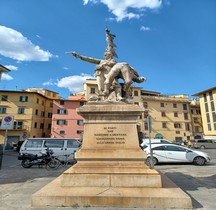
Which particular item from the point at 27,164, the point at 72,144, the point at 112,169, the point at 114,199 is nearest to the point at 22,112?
the point at 72,144

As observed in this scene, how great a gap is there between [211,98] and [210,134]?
8.99 m

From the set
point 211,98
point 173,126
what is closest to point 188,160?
point 173,126

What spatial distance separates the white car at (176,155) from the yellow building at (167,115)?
34.0 meters

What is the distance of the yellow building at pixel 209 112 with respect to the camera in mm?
46925

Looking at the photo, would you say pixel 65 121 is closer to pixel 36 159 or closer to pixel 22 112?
pixel 22 112

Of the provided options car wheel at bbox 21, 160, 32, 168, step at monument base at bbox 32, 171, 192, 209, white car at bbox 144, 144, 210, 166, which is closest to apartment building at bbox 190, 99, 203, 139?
white car at bbox 144, 144, 210, 166

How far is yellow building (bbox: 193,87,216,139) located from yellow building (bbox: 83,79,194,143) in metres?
3.59

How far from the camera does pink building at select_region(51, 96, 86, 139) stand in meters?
41.4

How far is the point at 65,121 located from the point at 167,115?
2609cm

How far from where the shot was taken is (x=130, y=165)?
4359 mm

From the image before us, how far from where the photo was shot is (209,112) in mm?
48312

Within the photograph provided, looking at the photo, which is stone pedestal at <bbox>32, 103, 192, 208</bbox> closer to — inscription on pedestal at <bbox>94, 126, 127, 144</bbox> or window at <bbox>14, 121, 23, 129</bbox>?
inscription on pedestal at <bbox>94, 126, 127, 144</bbox>


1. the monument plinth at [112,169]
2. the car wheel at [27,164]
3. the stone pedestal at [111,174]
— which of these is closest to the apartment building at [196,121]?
the car wheel at [27,164]

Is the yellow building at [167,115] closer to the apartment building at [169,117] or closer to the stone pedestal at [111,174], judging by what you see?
the apartment building at [169,117]
